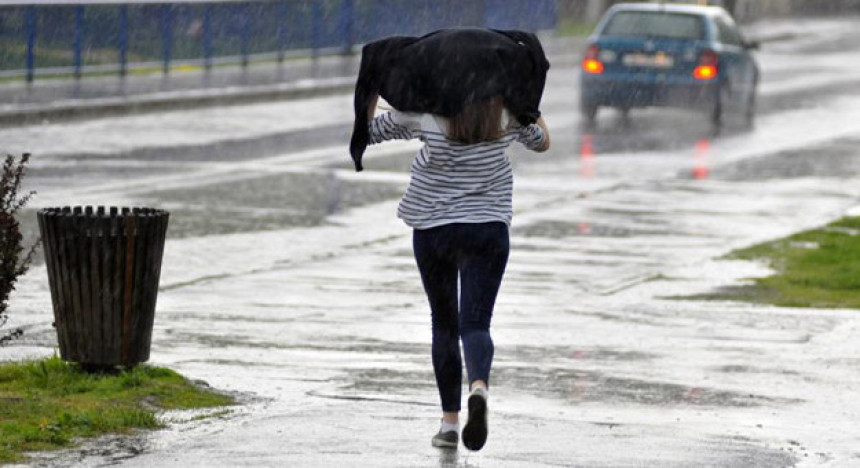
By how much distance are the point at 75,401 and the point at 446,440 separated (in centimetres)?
166

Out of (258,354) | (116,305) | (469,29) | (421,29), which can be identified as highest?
(469,29)

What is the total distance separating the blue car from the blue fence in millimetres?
6906

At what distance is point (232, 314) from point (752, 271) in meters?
4.21

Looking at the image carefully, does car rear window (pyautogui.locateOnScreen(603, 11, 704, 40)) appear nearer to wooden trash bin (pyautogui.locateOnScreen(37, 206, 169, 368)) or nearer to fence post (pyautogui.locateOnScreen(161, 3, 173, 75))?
fence post (pyautogui.locateOnScreen(161, 3, 173, 75))

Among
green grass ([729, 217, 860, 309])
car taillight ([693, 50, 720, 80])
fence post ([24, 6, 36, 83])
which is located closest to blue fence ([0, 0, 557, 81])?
fence post ([24, 6, 36, 83])

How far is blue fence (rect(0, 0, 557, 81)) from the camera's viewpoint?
2773 cm

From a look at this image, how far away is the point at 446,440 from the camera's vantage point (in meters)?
7.59

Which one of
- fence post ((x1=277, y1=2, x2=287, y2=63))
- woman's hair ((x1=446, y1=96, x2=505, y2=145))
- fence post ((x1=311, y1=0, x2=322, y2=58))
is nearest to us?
woman's hair ((x1=446, y1=96, x2=505, y2=145))

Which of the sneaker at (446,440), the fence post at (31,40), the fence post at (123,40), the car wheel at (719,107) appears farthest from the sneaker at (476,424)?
the fence post at (123,40)

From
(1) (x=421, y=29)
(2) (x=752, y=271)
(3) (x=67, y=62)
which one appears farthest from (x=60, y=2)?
(2) (x=752, y=271)

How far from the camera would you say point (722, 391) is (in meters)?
9.16

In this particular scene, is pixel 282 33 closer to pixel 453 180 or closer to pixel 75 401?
pixel 75 401

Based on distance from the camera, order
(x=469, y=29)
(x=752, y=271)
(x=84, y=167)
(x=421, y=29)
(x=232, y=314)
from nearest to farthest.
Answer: (x=469, y=29) < (x=232, y=314) < (x=752, y=271) < (x=84, y=167) < (x=421, y=29)

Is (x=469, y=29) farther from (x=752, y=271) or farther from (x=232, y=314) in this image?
(x=752, y=271)
